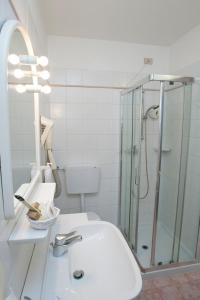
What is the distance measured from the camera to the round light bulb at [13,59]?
724 mm

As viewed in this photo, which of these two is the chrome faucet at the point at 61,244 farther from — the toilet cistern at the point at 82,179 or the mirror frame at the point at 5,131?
the toilet cistern at the point at 82,179

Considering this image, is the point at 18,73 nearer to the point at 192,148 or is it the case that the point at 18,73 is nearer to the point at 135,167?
the point at 135,167

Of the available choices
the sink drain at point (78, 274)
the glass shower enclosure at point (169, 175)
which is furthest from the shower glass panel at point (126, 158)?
the sink drain at point (78, 274)

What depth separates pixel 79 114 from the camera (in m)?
2.25

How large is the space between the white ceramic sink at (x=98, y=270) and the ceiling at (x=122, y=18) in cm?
183

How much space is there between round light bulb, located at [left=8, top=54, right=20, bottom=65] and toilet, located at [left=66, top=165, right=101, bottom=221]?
5.03 feet

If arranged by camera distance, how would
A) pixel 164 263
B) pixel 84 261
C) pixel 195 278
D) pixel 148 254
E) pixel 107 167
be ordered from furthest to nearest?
1. pixel 107 167
2. pixel 148 254
3. pixel 164 263
4. pixel 195 278
5. pixel 84 261

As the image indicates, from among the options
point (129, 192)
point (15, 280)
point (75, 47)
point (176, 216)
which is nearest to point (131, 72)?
point (75, 47)

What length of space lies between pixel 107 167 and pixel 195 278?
1442 mm

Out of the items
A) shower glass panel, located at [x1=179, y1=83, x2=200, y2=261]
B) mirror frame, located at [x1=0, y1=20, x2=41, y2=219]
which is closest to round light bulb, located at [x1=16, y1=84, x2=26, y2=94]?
mirror frame, located at [x1=0, y1=20, x2=41, y2=219]

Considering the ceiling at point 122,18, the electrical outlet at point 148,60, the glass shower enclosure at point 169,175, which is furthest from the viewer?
the electrical outlet at point 148,60

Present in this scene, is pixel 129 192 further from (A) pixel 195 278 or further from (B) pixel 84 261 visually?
(B) pixel 84 261

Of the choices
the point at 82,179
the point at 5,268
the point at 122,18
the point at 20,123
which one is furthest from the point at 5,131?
the point at 122,18

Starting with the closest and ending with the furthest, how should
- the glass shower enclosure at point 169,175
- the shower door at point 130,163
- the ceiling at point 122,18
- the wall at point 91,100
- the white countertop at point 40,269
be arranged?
the white countertop at point 40,269 < the ceiling at point 122,18 < the glass shower enclosure at point 169,175 < the shower door at point 130,163 < the wall at point 91,100
